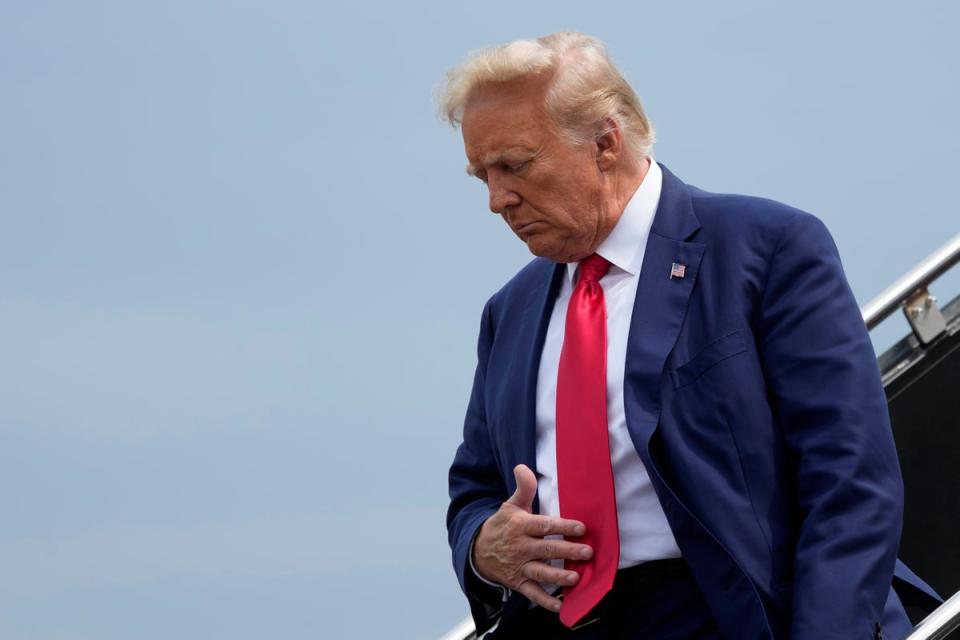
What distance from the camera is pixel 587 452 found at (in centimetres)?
221

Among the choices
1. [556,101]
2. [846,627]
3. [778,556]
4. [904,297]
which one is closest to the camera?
[846,627]

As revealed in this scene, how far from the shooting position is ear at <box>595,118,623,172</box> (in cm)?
233

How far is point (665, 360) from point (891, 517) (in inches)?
14.4

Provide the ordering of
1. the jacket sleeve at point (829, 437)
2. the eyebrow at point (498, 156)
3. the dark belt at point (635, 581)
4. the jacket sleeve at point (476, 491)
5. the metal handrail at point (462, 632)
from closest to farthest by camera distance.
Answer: the jacket sleeve at point (829, 437)
the dark belt at point (635, 581)
the eyebrow at point (498, 156)
the jacket sleeve at point (476, 491)
the metal handrail at point (462, 632)

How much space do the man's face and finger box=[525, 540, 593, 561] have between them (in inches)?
17.4

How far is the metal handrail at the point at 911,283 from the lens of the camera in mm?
3402

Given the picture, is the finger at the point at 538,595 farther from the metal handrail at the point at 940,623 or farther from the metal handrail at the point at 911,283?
the metal handrail at the point at 911,283

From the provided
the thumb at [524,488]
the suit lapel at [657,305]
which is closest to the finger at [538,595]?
the thumb at [524,488]

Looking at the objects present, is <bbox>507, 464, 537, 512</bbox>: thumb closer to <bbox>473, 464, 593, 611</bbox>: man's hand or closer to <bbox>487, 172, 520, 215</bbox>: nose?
<bbox>473, 464, 593, 611</bbox>: man's hand

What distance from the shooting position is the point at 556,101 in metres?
2.30

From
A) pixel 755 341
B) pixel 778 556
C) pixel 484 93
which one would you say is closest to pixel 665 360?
pixel 755 341

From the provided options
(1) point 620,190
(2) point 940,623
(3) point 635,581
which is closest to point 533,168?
(1) point 620,190

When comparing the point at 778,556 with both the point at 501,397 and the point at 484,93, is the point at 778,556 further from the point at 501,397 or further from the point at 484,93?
the point at 484,93

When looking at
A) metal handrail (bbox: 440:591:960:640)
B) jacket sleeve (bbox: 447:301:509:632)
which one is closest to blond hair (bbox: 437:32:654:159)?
jacket sleeve (bbox: 447:301:509:632)
